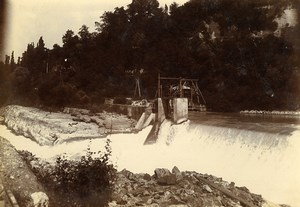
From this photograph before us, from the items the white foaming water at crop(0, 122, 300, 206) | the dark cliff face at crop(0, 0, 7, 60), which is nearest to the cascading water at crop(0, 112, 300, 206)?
the white foaming water at crop(0, 122, 300, 206)

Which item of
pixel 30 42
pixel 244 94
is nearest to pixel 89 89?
pixel 30 42

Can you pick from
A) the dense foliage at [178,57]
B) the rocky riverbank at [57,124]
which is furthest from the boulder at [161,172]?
the dense foliage at [178,57]

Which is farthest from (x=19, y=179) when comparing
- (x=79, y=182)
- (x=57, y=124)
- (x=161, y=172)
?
(x=161, y=172)

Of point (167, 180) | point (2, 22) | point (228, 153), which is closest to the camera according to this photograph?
point (2, 22)

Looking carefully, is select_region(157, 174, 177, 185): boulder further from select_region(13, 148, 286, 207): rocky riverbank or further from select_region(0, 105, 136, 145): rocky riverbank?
select_region(0, 105, 136, 145): rocky riverbank

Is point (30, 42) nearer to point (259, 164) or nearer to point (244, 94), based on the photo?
point (259, 164)

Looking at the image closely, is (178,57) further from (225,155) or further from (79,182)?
(79,182)
